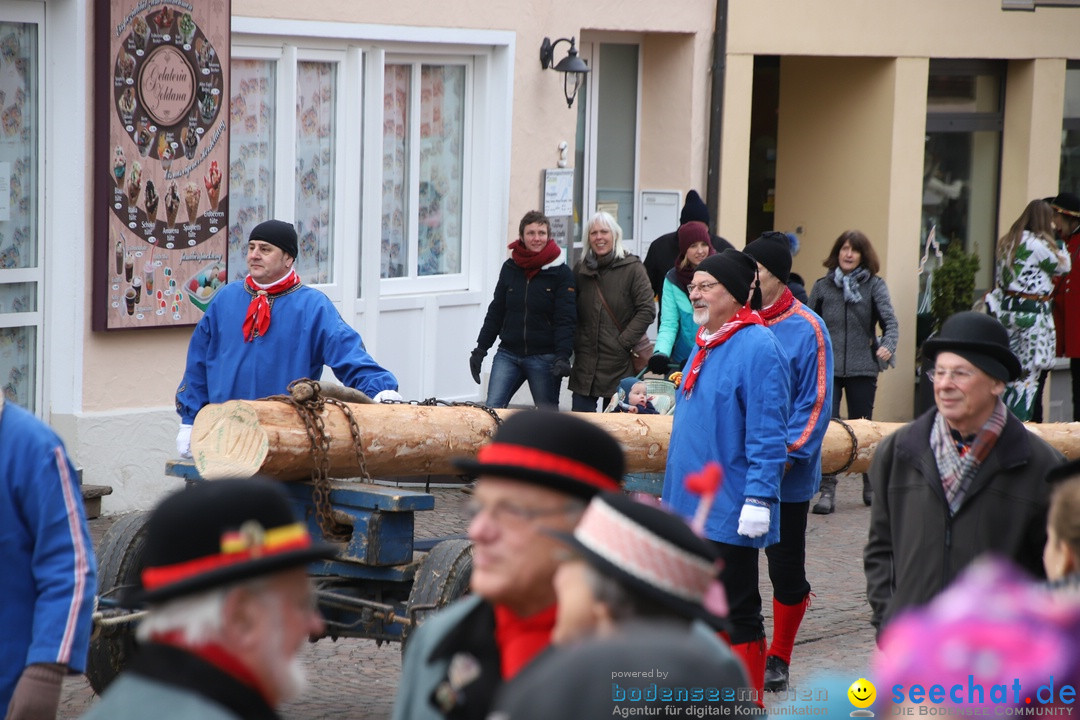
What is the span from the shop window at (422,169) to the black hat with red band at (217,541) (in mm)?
8767

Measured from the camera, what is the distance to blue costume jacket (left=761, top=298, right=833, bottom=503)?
6.77 m

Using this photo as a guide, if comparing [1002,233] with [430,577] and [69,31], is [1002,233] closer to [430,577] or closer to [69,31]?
[69,31]

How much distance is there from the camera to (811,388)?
686 centimetres

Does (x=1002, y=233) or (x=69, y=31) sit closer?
(x=69, y=31)

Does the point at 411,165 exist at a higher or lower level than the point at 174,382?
higher

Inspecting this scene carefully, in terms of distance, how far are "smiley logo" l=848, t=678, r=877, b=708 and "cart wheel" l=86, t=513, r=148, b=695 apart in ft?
11.4

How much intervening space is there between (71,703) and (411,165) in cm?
599

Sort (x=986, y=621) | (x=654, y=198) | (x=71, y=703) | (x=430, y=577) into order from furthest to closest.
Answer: (x=654, y=198) → (x=71, y=703) → (x=430, y=577) → (x=986, y=621)

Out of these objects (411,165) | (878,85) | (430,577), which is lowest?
(430,577)

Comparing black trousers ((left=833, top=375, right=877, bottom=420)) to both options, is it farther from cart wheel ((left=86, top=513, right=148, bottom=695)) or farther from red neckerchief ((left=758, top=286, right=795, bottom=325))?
cart wheel ((left=86, top=513, right=148, bottom=695))

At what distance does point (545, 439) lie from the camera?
3.16 metres

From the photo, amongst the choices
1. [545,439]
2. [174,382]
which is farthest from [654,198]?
[545,439]

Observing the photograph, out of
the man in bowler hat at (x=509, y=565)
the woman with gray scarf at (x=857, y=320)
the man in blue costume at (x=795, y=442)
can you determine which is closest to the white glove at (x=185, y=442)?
the man in blue costume at (x=795, y=442)

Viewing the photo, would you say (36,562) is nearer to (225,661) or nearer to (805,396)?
(225,661)
